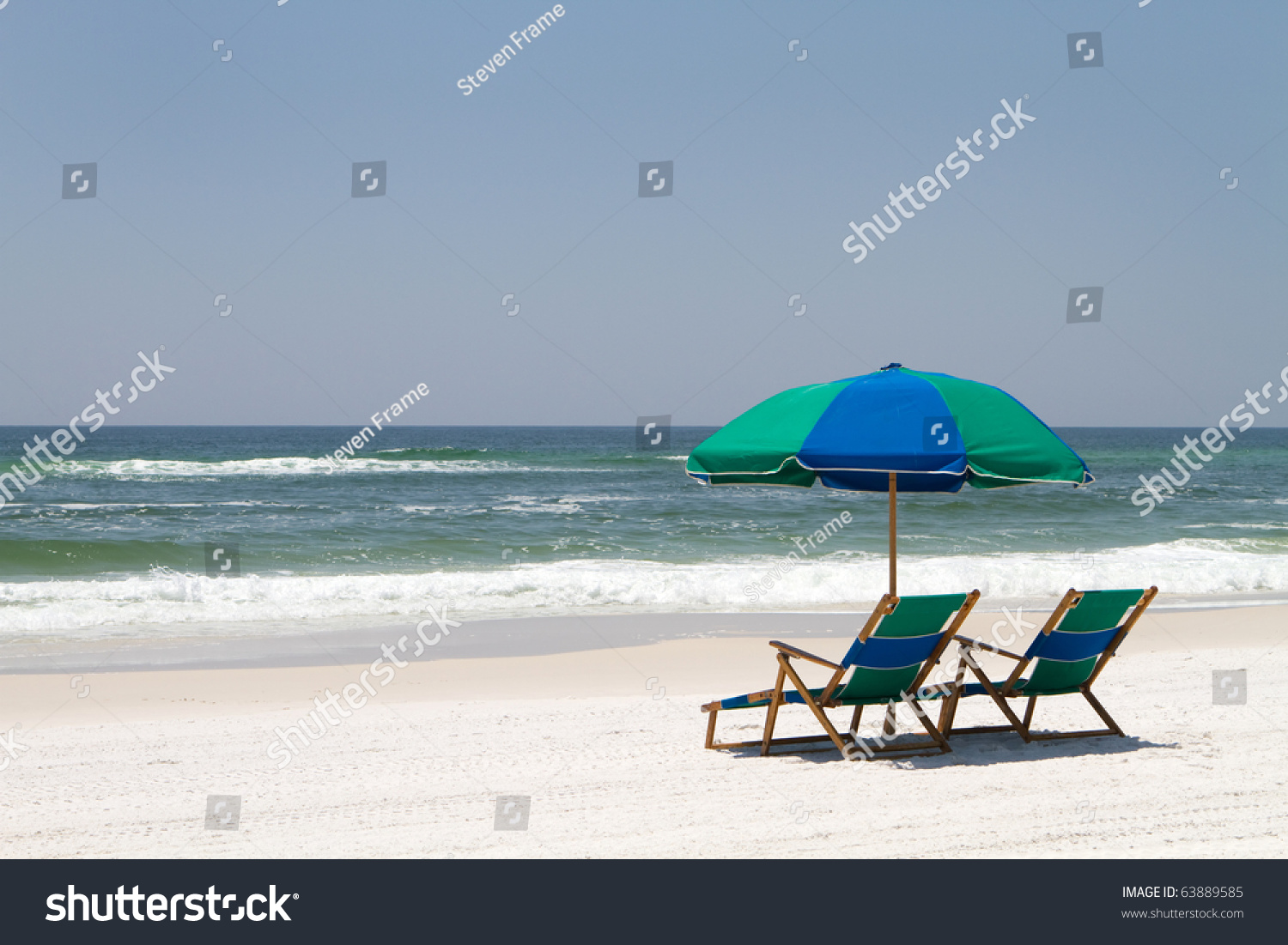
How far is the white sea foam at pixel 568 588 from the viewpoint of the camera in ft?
34.5

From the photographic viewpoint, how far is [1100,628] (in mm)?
5398

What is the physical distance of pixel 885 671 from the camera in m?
5.09

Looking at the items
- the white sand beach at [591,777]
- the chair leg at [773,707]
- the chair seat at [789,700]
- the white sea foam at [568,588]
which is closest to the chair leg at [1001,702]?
the white sand beach at [591,777]

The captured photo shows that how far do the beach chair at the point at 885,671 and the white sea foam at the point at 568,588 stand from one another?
6048 millimetres

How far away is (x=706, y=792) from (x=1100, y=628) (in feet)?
8.09

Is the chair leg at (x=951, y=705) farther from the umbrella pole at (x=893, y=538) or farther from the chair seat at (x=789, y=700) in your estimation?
the umbrella pole at (x=893, y=538)

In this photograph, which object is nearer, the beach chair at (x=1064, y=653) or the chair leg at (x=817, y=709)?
the chair leg at (x=817, y=709)

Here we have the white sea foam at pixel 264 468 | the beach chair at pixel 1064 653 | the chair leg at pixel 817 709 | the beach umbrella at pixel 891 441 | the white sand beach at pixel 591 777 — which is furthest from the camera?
the white sea foam at pixel 264 468

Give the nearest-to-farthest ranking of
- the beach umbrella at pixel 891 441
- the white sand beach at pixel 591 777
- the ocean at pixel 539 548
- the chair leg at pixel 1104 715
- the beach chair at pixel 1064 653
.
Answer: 1. the white sand beach at pixel 591 777
2. the beach umbrella at pixel 891 441
3. the beach chair at pixel 1064 653
4. the chair leg at pixel 1104 715
5. the ocean at pixel 539 548

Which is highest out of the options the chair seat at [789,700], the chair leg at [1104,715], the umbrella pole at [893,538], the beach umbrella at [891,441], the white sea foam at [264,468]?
the white sea foam at [264,468]

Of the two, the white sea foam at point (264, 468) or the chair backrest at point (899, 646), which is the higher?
the white sea foam at point (264, 468)
